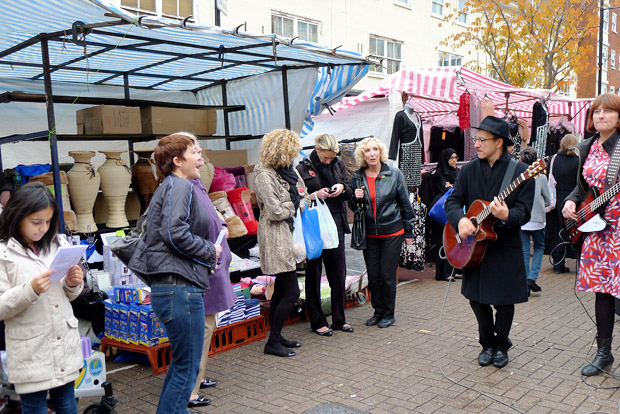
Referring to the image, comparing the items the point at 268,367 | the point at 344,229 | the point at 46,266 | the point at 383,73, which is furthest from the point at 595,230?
the point at 383,73

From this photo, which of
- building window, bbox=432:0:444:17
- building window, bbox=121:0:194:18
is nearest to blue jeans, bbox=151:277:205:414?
building window, bbox=121:0:194:18

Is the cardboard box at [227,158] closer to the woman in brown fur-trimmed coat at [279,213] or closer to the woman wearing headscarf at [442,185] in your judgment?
the woman in brown fur-trimmed coat at [279,213]

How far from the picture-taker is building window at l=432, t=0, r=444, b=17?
756 inches

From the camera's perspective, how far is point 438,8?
1950cm

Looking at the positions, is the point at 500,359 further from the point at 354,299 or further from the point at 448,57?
the point at 448,57

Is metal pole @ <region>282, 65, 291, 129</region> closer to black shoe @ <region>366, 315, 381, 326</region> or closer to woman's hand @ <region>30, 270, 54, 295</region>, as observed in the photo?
black shoe @ <region>366, 315, 381, 326</region>

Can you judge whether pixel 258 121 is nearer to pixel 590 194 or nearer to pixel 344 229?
pixel 344 229

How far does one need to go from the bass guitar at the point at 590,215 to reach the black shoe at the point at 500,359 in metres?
1.04

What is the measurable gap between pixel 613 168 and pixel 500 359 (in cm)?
168

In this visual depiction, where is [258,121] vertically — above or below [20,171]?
above

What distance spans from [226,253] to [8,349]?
1.45 meters

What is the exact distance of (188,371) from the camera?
3131 millimetres

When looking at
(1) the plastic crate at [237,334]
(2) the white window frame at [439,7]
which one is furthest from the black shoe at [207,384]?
(2) the white window frame at [439,7]

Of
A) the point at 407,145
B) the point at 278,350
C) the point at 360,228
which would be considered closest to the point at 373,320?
the point at 360,228
